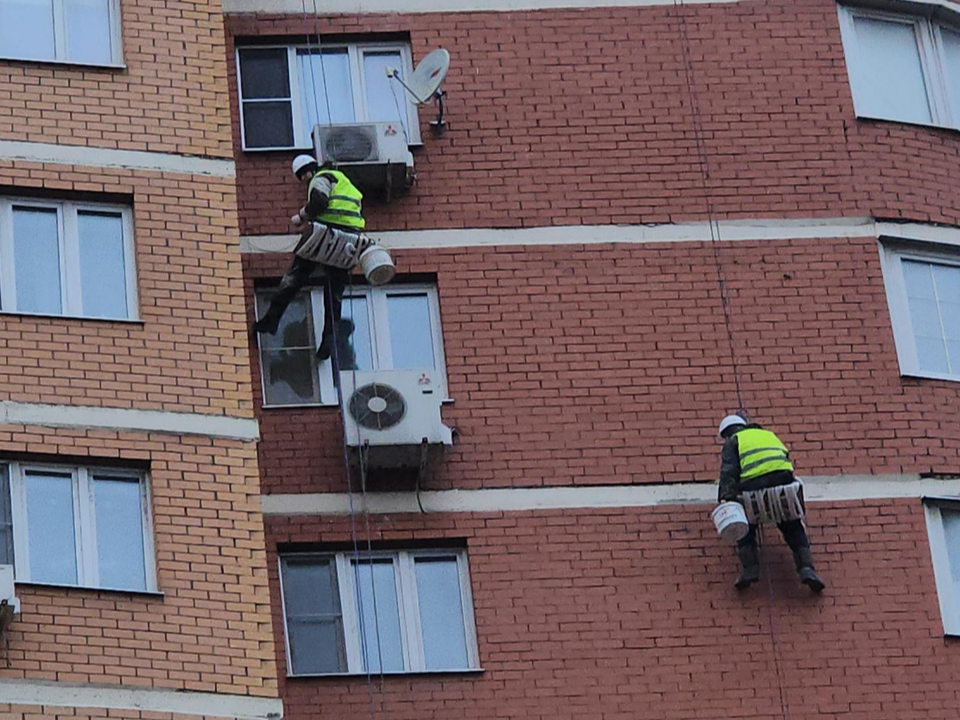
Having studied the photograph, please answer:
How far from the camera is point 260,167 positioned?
1025 inches

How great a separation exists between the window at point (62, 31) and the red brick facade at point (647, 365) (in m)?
2.18

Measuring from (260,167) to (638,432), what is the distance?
4193 millimetres

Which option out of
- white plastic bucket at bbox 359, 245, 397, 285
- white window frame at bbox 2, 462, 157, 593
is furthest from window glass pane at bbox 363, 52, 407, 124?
white window frame at bbox 2, 462, 157, 593

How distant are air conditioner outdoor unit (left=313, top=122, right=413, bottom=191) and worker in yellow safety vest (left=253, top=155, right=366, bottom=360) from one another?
335 mm

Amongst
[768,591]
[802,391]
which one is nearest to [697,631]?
[768,591]

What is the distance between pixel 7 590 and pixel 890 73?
34.9ft

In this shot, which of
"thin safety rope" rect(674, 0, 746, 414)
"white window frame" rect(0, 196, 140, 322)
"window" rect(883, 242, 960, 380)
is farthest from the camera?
"window" rect(883, 242, 960, 380)

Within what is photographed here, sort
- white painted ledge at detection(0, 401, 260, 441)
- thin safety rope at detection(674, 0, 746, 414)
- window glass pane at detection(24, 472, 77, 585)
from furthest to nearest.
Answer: thin safety rope at detection(674, 0, 746, 414) → white painted ledge at detection(0, 401, 260, 441) → window glass pane at detection(24, 472, 77, 585)

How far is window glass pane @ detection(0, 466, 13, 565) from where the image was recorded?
850 inches

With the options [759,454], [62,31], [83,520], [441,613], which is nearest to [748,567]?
[759,454]

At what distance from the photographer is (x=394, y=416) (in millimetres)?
24469

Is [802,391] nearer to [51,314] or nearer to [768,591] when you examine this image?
[768,591]

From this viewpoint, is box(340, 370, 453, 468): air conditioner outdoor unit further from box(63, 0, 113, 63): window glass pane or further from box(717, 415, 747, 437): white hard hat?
box(63, 0, 113, 63): window glass pane

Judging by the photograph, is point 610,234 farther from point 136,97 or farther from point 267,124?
point 136,97
